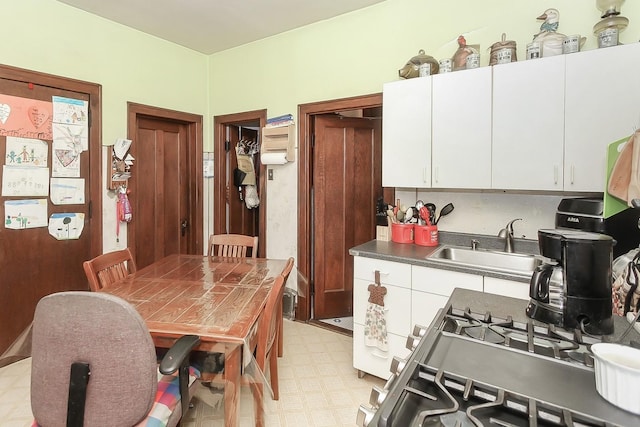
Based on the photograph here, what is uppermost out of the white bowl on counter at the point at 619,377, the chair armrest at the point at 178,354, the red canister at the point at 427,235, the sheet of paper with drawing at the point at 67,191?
the sheet of paper with drawing at the point at 67,191

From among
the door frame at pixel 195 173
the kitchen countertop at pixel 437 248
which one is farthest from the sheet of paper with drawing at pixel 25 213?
the kitchen countertop at pixel 437 248

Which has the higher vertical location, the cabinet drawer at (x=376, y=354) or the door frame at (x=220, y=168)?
the door frame at (x=220, y=168)

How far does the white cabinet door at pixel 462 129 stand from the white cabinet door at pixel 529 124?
6cm

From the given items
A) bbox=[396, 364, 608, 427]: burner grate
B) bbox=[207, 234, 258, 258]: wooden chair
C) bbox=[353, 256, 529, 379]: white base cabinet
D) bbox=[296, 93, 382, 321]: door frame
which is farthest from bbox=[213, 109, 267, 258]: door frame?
bbox=[396, 364, 608, 427]: burner grate

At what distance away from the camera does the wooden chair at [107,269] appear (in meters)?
1.85

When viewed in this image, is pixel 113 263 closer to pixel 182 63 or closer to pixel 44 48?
pixel 44 48

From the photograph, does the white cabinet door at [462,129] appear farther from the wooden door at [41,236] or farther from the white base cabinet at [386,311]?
the wooden door at [41,236]

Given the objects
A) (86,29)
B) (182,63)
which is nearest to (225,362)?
(86,29)

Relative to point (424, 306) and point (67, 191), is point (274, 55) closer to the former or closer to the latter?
point (67, 191)

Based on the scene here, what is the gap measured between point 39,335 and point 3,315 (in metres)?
1.99

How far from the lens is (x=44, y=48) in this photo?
2.66 m

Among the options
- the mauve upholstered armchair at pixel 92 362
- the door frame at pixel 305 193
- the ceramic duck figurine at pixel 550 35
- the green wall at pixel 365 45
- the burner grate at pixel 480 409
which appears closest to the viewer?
the burner grate at pixel 480 409

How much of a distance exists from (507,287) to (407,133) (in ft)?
3.82

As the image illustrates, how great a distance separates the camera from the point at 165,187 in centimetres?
367
